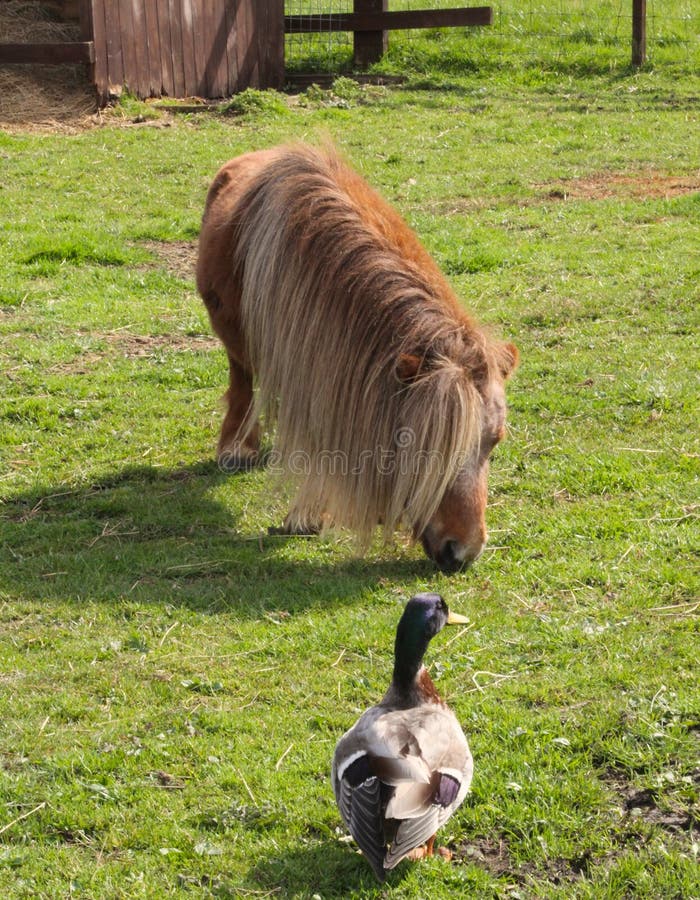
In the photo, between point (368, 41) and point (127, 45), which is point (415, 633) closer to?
point (127, 45)

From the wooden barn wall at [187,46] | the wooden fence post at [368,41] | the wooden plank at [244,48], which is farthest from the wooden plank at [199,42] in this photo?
the wooden fence post at [368,41]

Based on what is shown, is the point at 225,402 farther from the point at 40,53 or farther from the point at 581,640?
the point at 40,53

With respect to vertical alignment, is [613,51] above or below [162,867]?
above

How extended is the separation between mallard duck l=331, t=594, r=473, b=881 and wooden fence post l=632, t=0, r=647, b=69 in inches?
559

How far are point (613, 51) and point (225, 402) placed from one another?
39.7 ft

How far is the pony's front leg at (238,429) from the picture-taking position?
6207 millimetres

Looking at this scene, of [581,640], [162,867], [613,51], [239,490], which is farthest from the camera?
[613,51]

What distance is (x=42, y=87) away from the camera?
14.2 meters

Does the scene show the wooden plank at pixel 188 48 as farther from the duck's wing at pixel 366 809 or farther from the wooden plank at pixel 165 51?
the duck's wing at pixel 366 809

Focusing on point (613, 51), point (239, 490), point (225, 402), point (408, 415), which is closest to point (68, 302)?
point (225, 402)

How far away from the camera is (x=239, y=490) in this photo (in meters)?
6.04

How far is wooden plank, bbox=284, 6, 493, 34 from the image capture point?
604 inches

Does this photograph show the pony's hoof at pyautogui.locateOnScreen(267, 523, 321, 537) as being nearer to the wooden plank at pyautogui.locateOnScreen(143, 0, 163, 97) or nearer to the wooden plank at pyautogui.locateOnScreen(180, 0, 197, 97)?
the wooden plank at pyautogui.locateOnScreen(143, 0, 163, 97)

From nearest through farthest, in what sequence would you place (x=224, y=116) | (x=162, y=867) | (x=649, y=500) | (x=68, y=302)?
(x=162, y=867) < (x=649, y=500) < (x=68, y=302) < (x=224, y=116)
